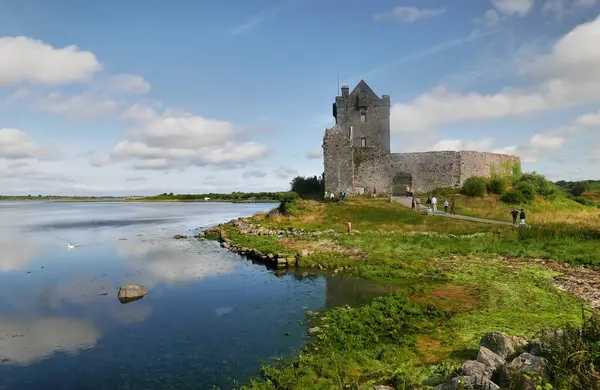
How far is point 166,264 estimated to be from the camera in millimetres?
29375

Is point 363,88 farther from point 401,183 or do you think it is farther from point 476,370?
point 476,370

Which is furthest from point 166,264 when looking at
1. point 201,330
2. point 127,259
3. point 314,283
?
point 201,330

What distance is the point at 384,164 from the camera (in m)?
55.4

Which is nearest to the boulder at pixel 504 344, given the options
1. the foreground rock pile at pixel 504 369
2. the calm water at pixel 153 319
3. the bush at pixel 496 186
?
the foreground rock pile at pixel 504 369

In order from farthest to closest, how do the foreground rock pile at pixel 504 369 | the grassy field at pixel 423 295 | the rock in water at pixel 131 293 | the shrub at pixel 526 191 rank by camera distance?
the shrub at pixel 526 191, the rock in water at pixel 131 293, the grassy field at pixel 423 295, the foreground rock pile at pixel 504 369

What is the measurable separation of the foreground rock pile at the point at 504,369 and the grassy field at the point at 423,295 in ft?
4.51

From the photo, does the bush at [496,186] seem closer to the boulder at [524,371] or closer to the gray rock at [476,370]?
the boulder at [524,371]

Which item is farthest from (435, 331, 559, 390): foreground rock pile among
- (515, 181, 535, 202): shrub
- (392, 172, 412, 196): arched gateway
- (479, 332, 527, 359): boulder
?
(392, 172, 412, 196): arched gateway

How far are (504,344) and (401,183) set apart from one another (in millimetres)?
46613

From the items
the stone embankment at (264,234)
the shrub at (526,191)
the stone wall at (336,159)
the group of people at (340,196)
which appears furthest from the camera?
the stone wall at (336,159)

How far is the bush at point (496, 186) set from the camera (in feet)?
163

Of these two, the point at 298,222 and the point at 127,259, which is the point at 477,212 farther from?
the point at 127,259

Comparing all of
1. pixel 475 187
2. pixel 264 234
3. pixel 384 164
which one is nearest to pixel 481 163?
pixel 475 187

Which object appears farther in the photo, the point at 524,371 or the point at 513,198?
the point at 513,198
